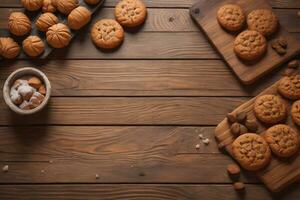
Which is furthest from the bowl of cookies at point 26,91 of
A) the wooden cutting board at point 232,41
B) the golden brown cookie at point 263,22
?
the golden brown cookie at point 263,22

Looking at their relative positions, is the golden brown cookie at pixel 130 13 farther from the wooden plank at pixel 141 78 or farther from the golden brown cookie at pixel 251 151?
the golden brown cookie at pixel 251 151

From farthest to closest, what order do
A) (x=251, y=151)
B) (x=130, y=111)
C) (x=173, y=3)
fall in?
(x=173, y=3) < (x=130, y=111) < (x=251, y=151)

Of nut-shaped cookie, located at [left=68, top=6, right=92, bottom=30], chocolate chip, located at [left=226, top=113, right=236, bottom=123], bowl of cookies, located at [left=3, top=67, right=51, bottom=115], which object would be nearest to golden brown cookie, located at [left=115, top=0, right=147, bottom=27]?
nut-shaped cookie, located at [left=68, top=6, right=92, bottom=30]

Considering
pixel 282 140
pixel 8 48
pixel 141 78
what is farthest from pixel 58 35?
pixel 282 140

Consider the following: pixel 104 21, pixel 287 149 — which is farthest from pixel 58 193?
pixel 287 149

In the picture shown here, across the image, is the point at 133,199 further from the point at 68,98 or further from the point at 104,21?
the point at 104,21

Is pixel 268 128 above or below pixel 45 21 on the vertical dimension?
below

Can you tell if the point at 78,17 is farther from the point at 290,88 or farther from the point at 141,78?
the point at 290,88
